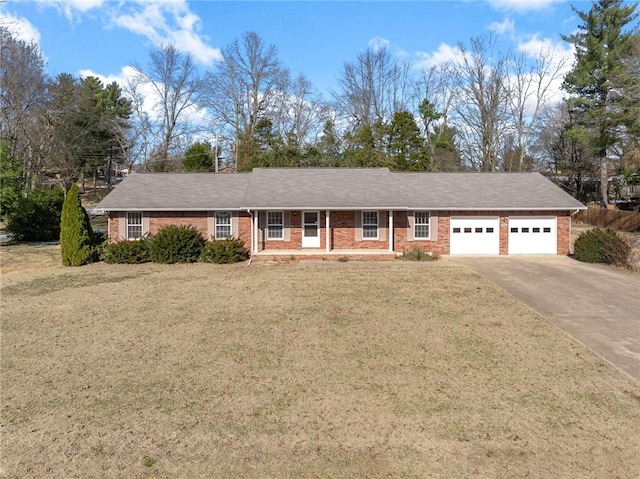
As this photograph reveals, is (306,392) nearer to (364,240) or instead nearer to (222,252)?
(222,252)

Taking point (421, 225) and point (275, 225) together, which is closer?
point (421, 225)

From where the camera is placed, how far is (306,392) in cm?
658

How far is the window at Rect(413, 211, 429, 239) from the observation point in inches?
822

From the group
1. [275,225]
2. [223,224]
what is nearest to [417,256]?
[275,225]

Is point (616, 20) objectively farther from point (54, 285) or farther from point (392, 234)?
point (54, 285)

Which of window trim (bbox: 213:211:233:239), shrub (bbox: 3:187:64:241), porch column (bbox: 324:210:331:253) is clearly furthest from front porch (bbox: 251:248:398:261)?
shrub (bbox: 3:187:64:241)

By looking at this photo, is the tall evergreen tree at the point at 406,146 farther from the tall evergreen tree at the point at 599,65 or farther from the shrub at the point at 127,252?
the shrub at the point at 127,252

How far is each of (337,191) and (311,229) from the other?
2.43 m

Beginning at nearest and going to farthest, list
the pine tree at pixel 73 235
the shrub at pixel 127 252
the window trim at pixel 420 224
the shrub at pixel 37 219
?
the pine tree at pixel 73 235, the shrub at pixel 127 252, the window trim at pixel 420 224, the shrub at pixel 37 219

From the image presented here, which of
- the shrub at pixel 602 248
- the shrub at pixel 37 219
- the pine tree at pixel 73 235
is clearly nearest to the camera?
the shrub at pixel 602 248

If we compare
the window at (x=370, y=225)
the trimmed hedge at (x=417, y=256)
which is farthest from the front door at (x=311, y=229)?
the trimmed hedge at (x=417, y=256)

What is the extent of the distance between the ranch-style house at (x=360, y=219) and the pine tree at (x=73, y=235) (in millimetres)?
1465

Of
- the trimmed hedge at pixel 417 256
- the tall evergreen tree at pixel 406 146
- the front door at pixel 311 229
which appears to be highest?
the tall evergreen tree at pixel 406 146

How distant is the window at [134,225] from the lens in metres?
20.8
